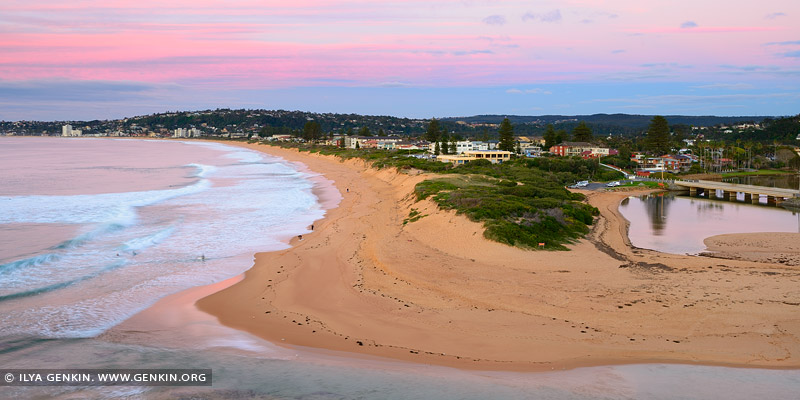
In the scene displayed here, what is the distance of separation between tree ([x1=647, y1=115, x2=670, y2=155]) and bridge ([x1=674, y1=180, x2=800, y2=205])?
2734 centimetres

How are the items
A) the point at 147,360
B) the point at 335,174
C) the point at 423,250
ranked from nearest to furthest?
the point at 147,360, the point at 423,250, the point at 335,174

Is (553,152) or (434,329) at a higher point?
(553,152)

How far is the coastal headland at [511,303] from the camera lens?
410 inches

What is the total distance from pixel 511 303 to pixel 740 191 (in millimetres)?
37593

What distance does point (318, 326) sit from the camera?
38.8 ft

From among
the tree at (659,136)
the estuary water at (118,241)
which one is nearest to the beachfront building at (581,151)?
the tree at (659,136)

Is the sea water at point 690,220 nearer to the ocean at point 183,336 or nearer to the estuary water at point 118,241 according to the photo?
the ocean at point 183,336

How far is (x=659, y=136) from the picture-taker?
75250mm

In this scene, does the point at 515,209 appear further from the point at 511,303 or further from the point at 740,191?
the point at 740,191

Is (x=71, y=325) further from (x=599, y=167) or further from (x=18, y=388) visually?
(x=599, y=167)

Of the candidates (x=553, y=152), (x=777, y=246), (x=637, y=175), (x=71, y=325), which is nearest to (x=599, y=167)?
(x=637, y=175)

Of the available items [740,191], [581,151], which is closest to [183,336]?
[740,191]

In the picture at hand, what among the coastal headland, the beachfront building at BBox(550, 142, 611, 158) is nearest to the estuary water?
the coastal headland

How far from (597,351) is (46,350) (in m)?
10.3
